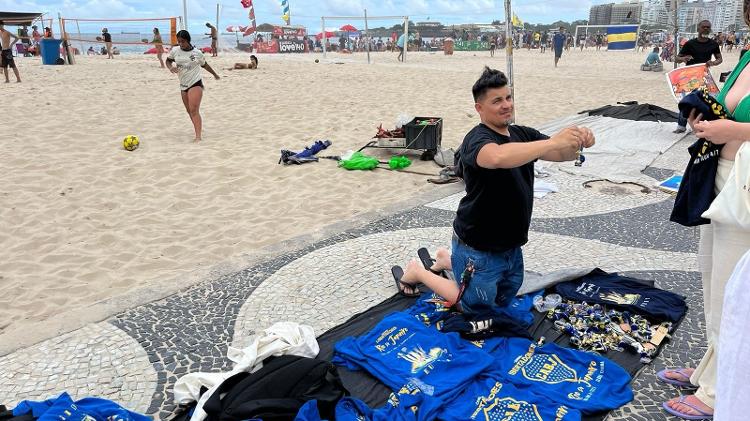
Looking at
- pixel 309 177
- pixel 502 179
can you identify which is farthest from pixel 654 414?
pixel 309 177

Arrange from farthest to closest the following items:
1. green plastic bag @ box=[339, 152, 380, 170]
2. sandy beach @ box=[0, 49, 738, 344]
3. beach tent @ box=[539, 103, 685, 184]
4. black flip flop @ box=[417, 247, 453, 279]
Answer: green plastic bag @ box=[339, 152, 380, 170], beach tent @ box=[539, 103, 685, 184], sandy beach @ box=[0, 49, 738, 344], black flip flop @ box=[417, 247, 453, 279]

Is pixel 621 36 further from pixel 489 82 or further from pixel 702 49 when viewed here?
pixel 489 82

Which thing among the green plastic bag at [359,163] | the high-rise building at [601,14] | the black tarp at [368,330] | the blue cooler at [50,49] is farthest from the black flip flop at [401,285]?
the high-rise building at [601,14]

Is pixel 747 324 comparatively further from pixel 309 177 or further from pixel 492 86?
pixel 309 177

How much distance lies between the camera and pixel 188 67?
817 cm

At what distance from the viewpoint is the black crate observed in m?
7.55

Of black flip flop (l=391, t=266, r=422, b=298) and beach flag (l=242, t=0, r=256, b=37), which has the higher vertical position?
beach flag (l=242, t=0, r=256, b=37)

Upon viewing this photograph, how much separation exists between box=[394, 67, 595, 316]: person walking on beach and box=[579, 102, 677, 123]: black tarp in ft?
26.7

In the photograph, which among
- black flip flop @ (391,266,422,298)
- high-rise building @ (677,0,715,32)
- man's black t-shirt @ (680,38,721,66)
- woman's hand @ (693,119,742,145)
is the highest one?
high-rise building @ (677,0,715,32)

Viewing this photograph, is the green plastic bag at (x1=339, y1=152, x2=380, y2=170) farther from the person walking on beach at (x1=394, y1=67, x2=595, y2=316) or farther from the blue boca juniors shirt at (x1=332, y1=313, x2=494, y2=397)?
the blue boca juniors shirt at (x1=332, y1=313, x2=494, y2=397)

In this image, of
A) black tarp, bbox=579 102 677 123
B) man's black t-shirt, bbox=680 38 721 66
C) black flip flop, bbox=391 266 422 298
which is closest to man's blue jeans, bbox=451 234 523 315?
black flip flop, bbox=391 266 422 298

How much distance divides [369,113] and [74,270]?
758cm

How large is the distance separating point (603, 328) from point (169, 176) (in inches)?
217

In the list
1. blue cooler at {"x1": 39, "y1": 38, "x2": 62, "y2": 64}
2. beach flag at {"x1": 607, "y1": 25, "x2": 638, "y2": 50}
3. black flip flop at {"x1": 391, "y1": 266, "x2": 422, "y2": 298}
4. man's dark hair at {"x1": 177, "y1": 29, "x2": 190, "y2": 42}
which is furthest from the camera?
beach flag at {"x1": 607, "y1": 25, "x2": 638, "y2": 50}
